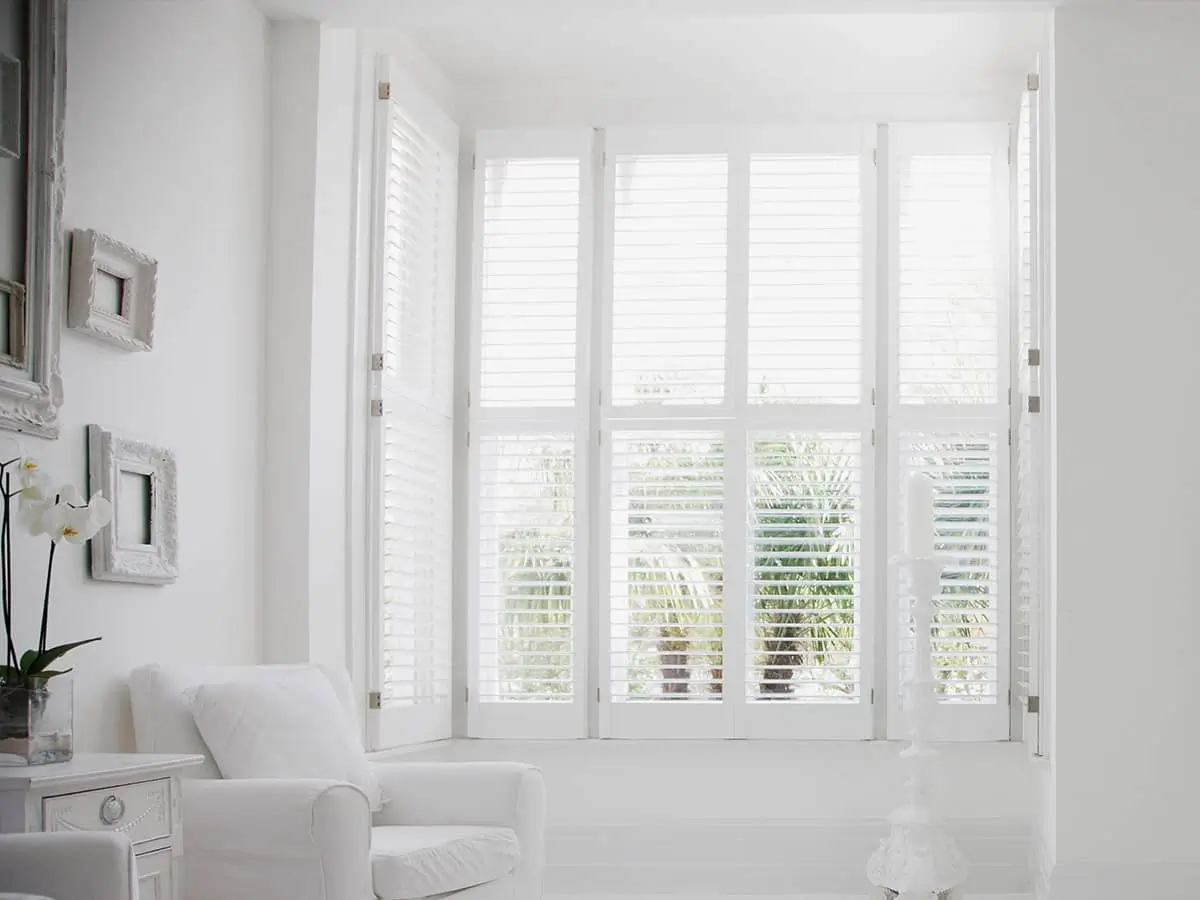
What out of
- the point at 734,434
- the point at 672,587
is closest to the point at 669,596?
the point at 672,587

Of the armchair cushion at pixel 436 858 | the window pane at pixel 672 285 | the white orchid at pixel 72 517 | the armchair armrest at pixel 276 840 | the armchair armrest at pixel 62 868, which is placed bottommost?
the armchair cushion at pixel 436 858

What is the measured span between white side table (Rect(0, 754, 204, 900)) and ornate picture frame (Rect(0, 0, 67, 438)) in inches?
26.3

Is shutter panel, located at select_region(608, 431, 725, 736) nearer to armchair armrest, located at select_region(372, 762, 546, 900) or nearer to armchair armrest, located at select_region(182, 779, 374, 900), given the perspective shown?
armchair armrest, located at select_region(372, 762, 546, 900)

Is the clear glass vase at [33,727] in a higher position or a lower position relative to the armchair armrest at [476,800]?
higher

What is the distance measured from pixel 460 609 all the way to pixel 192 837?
2.10 m

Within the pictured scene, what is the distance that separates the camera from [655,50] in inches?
184

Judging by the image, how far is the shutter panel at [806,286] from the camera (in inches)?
189

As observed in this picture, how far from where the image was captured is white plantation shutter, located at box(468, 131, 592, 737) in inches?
189

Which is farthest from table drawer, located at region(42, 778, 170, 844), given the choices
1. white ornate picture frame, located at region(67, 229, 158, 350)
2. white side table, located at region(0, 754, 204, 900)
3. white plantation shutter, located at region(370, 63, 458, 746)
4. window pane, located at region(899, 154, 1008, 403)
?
window pane, located at region(899, 154, 1008, 403)

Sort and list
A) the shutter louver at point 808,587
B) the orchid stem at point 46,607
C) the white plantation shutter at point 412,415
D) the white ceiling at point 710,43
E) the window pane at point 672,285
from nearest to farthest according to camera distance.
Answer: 1. the orchid stem at point 46,607
2. the white ceiling at point 710,43
3. the white plantation shutter at point 412,415
4. the shutter louver at point 808,587
5. the window pane at point 672,285

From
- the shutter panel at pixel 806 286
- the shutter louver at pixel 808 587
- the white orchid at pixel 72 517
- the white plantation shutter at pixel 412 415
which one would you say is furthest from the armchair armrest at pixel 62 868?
the shutter panel at pixel 806 286

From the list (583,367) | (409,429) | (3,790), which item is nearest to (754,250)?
(583,367)

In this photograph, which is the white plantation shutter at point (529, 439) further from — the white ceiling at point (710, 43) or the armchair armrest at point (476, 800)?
the armchair armrest at point (476, 800)

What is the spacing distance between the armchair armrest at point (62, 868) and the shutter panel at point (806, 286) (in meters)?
3.09
